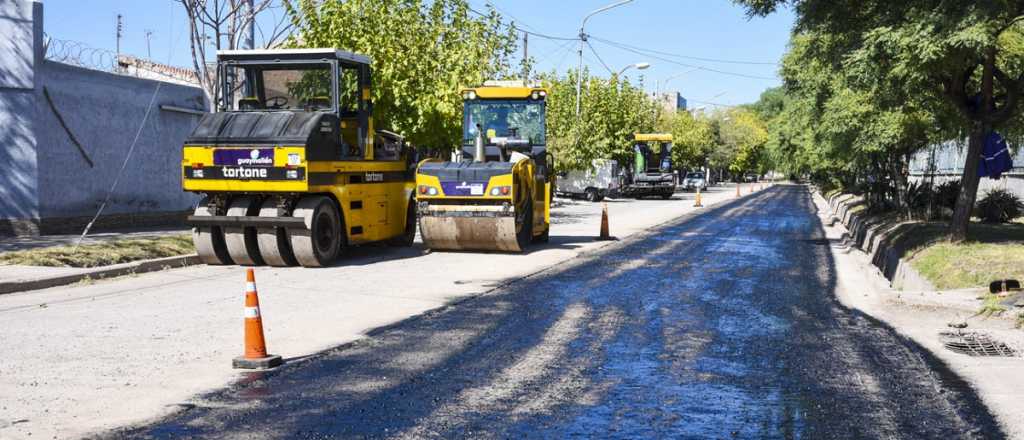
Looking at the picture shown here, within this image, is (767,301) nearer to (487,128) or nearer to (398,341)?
(398,341)

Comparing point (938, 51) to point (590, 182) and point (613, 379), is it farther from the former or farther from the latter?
point (590, 182)

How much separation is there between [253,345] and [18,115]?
489 inches

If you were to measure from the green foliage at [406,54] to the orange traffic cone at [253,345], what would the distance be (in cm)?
1576

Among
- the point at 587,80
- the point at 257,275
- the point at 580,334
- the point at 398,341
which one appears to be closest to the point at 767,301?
the point at 580,334

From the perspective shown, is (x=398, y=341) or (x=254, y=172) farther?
(x=254, y=172)

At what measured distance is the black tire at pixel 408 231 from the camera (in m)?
17.2

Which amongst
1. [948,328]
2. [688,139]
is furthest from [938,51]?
[688,139]

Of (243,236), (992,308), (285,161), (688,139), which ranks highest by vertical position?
(688,139)

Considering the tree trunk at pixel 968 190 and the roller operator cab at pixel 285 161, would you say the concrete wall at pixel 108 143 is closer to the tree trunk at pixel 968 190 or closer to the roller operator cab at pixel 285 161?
the roller operator cab at pixel 285 161

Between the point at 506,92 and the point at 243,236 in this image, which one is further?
the point at 506,92

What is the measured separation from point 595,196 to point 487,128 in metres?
30.4

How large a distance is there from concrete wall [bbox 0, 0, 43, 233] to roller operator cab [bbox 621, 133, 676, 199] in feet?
131

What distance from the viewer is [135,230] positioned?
18438mm

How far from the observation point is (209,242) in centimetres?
1398
